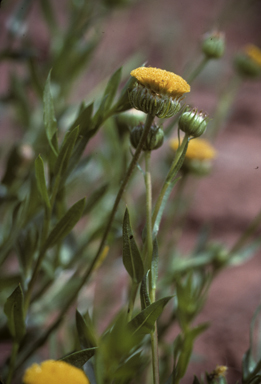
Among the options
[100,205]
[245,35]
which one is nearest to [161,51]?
[245,35]

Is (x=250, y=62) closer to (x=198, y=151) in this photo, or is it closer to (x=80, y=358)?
(x=198, y=151)

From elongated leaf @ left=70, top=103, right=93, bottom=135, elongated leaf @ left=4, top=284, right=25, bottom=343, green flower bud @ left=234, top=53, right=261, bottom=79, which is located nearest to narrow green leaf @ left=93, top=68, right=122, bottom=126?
elongated leaf @ left=70, top=103, right=93, bottom=135

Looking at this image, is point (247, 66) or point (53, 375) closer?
point (53, 375)

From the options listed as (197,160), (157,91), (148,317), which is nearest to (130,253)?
(148,317)

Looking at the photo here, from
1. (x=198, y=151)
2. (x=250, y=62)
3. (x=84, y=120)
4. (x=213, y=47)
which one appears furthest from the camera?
(x=250, y=62)

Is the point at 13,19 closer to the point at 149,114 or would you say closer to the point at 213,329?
the point at 149,114

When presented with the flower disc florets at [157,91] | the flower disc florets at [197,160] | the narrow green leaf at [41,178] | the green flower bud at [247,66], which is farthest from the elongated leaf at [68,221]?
the green flower bud at [247,66]
